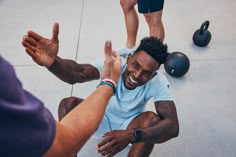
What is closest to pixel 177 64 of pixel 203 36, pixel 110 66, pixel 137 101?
pixel 203 36

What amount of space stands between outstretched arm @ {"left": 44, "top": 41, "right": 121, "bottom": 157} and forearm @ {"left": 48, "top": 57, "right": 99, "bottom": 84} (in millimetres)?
468

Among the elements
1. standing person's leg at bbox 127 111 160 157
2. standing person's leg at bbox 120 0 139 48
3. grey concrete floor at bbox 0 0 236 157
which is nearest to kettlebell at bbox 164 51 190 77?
grey concrete floor at bbox 0 0 236 157

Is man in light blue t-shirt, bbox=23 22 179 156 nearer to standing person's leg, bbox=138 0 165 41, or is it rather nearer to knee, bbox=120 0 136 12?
standing person's leg, bbox=138 0 165 41

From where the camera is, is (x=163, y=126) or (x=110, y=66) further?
(x=163, y=126)

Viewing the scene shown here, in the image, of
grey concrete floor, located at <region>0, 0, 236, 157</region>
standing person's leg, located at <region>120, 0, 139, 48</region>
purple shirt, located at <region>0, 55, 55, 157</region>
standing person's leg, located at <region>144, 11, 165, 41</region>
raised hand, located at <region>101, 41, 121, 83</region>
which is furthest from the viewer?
standing person's leg, located at <region>120, 0, 139, 48</region>

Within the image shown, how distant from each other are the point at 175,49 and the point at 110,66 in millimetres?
1757

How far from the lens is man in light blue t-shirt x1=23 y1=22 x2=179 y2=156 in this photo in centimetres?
142

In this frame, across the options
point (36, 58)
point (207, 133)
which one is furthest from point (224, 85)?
point (36, 58)

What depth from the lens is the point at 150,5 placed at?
2.16m

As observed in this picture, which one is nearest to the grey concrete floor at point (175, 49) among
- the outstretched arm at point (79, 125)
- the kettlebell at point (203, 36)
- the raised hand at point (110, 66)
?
the kettlebell at point (203, 36)

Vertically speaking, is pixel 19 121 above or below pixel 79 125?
above

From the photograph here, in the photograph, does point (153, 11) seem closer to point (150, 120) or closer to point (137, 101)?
point (137, 101)

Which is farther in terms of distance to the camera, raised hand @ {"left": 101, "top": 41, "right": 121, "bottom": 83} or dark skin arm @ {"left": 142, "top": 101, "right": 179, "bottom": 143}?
dark skin arm @ {"left": 142, "top": 101, "right": 179, "bottom": 143}

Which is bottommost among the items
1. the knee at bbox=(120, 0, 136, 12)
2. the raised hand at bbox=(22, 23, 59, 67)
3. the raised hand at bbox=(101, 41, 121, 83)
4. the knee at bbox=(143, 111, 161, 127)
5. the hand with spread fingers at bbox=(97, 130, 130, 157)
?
the hand with spread fingers at bbox=(97, 130, 130, 157)
